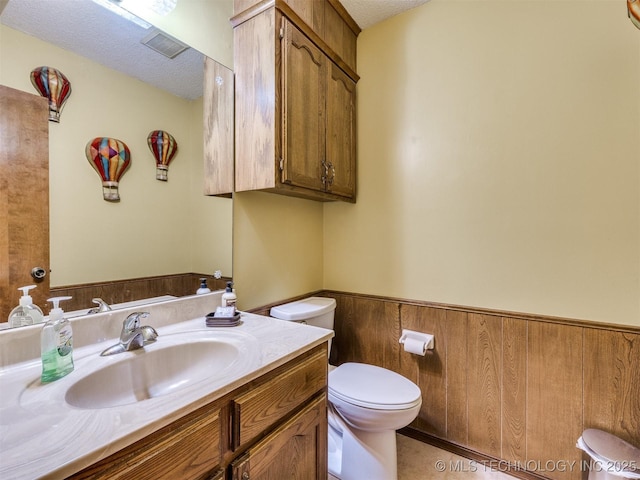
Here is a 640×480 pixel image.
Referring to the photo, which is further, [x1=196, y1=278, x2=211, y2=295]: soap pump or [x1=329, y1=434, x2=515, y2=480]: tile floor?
[x1=329, y1=434, x2=515, y2=480]: tile floor

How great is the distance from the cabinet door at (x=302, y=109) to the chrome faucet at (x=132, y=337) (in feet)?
2.62

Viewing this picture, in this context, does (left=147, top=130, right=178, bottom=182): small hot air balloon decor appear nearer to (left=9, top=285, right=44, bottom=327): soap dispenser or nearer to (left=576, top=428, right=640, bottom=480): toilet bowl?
(left=9, top=285, right=44, bottom=327): soap dispenser

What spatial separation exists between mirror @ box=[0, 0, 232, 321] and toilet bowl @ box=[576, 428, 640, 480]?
1.76 meters

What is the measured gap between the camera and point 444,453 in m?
1.60

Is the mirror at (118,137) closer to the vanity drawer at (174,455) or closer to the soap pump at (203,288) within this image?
the soap pump at (203,288)

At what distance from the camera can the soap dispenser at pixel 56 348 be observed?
74 centimetres

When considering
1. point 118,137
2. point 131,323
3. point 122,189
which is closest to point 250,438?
point 131,323

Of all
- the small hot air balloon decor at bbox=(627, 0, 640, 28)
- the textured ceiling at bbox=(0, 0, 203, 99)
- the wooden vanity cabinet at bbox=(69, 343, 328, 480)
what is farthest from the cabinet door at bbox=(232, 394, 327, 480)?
the small hot air balloon decor at bbox=(627, 0, 640, 28)

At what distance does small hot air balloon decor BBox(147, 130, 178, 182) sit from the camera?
3.86 feet

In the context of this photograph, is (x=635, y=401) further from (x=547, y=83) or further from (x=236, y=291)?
(x=236, y=291)

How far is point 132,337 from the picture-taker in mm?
942

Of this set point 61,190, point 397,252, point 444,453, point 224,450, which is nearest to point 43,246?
point 61,190

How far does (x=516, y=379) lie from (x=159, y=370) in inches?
62.9

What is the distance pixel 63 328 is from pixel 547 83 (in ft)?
6.87
